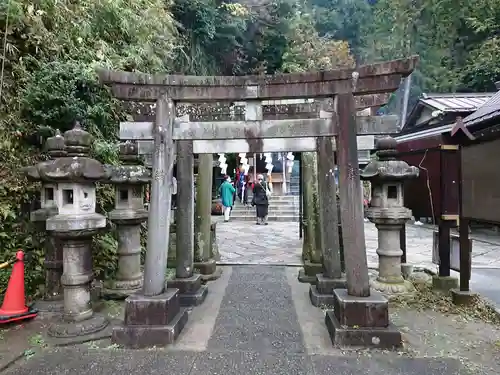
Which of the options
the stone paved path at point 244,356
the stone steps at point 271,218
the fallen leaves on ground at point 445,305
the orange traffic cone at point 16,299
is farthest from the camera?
the stone steps at point 271,218

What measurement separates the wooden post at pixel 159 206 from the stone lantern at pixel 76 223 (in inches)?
35.7

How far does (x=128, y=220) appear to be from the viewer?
5.45 m

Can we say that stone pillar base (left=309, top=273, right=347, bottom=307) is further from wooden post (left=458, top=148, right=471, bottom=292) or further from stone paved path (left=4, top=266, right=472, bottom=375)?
wooden post (left=458, top=148, right=471, bottom=292)

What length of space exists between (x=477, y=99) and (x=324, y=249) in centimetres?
1460

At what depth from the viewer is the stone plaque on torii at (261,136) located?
3.92 m

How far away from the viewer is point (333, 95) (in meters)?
4.26

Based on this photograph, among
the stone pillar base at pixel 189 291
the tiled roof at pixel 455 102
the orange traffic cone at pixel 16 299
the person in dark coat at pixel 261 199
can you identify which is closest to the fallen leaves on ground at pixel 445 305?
the stone pillar base at pixel 189 291

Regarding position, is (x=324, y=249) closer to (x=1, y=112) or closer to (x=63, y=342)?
(x=63, y=342)

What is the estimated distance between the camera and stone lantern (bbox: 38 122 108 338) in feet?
14.0

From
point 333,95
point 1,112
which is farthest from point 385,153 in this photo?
point 1,112

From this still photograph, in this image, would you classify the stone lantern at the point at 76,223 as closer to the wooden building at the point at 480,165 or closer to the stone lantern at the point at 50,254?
the stone lantern at the point at 50,254

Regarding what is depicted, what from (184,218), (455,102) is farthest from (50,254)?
(455,102)

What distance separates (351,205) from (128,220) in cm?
359

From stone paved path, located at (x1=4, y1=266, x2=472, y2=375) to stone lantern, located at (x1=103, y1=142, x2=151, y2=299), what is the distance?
1.43 m
